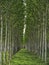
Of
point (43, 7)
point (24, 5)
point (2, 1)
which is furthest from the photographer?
point (24, 5)

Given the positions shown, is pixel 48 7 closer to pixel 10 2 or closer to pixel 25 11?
pixel 10 2

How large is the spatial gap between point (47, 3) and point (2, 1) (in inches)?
253

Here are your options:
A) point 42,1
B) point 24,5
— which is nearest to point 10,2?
point 42,1

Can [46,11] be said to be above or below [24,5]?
below

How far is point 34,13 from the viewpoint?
40.4 m

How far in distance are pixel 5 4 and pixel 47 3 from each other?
5641 millimetres

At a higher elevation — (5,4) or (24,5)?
(24,5)

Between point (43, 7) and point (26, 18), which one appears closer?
point (43, 7)

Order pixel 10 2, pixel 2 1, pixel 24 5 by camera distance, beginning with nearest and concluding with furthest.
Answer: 1. pixel 2 1
2. pixel 10 2
3. pixel 24 5

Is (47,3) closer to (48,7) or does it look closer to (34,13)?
(48,7)

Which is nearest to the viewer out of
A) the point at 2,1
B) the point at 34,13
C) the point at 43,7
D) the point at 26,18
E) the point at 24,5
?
the point at 2,1

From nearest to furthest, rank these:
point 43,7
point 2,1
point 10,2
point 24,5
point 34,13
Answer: point 2,1 < point 10,2 < point 43,7 < point 34,13 < point 24,5

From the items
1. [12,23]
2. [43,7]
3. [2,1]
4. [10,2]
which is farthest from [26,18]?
[2,1]

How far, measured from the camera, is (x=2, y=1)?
26.6 metres
